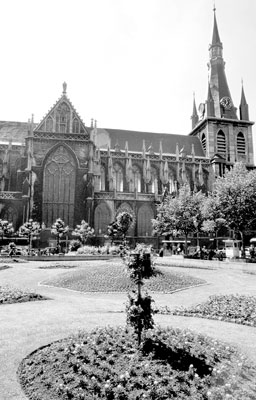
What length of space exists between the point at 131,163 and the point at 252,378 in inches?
2132

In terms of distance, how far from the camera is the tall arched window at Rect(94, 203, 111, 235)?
50.6m

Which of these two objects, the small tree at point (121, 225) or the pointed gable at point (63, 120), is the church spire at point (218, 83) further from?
the small tree at point (121, 225)

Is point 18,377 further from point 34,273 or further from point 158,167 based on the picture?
point 158,167

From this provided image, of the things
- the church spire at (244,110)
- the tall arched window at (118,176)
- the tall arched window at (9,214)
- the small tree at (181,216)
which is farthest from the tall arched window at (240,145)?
the tall arched window at (9,214)

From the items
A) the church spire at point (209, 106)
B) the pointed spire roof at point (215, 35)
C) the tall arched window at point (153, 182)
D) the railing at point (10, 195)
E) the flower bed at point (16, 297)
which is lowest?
the flower bed at point (16, 297)

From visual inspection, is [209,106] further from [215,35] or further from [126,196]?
[126,196]

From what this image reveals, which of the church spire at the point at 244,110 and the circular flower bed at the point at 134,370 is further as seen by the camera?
the church spire at the point at 244,110

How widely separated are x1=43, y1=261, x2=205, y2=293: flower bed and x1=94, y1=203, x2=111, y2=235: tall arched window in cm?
3120

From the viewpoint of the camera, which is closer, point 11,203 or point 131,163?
point 11,203

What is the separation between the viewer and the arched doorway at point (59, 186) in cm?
4969

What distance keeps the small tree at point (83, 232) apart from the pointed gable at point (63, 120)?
48.2ft

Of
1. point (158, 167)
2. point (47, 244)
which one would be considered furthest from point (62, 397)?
point (158, 167)

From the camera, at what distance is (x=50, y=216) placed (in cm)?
4934

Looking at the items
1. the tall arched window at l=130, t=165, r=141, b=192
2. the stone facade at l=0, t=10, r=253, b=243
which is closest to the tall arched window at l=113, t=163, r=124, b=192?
the stone facade at l=0, t=10, r=253, b=243
